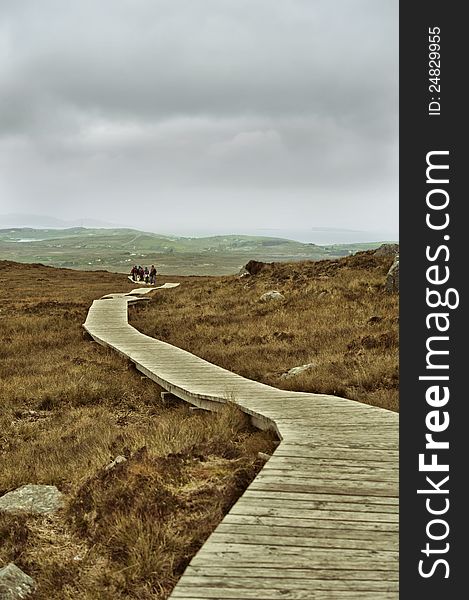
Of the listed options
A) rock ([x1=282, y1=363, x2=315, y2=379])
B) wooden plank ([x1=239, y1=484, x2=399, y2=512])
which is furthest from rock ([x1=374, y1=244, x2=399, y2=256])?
wooden plank ([x1=239, y1=484, x2=399, y2=512])

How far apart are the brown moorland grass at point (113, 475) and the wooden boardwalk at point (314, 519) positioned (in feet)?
1.79

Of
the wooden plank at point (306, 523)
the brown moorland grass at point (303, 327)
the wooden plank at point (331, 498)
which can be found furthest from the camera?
the brown moorland grass at point (303, 327)

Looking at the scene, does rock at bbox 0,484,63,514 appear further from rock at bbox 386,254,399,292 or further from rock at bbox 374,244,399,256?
rock at bbox 374,244,399,256

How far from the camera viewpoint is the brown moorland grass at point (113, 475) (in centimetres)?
486

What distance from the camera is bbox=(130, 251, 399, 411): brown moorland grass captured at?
35.9 feet

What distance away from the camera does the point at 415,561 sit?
3.73 meters

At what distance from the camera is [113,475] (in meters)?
6.50

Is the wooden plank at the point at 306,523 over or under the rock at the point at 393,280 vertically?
under

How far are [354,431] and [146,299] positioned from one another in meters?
23.3

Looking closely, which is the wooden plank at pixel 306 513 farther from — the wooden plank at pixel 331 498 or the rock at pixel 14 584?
the rock at pixel 14 584

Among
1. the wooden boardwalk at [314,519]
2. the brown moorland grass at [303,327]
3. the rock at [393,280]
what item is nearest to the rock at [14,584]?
the wooden boardwalk at [314,519]

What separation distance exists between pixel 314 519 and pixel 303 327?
1278 centimetres

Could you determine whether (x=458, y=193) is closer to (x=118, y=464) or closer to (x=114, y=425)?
(x=118, y=464)

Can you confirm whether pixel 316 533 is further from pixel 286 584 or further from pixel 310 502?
pixel 286 584
